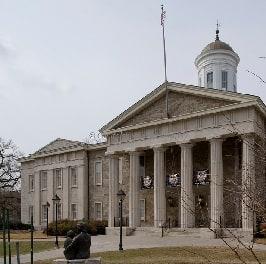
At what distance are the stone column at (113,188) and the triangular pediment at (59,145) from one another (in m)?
8.64

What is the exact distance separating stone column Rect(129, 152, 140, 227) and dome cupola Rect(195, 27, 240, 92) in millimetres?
16735

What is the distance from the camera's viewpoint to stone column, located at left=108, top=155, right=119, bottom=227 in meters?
47.4

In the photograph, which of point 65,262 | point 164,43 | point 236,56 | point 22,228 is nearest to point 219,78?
point 236,56

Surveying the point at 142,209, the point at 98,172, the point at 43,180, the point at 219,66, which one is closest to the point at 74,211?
the point at 98,172

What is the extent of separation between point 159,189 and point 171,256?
16622mm

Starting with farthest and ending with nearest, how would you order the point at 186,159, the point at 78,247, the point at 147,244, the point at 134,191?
the point at 134,191
the point at 186,159
the point at 147,244
the point at 78,247

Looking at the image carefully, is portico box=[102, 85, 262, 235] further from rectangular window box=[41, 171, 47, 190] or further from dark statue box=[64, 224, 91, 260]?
dark statue box=[64, 224, 91, 260]

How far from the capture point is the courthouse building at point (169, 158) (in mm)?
38500

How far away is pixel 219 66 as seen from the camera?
5903 cm

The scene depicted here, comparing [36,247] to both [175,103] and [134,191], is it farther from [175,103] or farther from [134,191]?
[175,103]

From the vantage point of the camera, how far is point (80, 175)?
5547 centimetres

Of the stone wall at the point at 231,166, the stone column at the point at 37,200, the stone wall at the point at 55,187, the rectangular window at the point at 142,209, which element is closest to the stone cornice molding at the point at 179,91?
the stone wall at the point at 231,166

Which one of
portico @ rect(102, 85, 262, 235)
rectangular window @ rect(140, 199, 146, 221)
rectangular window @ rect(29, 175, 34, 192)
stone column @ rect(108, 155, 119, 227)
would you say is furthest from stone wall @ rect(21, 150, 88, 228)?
rectangular window @ rect(140, 199, 146, 221)

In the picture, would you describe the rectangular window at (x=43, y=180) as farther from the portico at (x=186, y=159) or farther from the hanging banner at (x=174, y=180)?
the hanging banner at (x=174, y=180)
